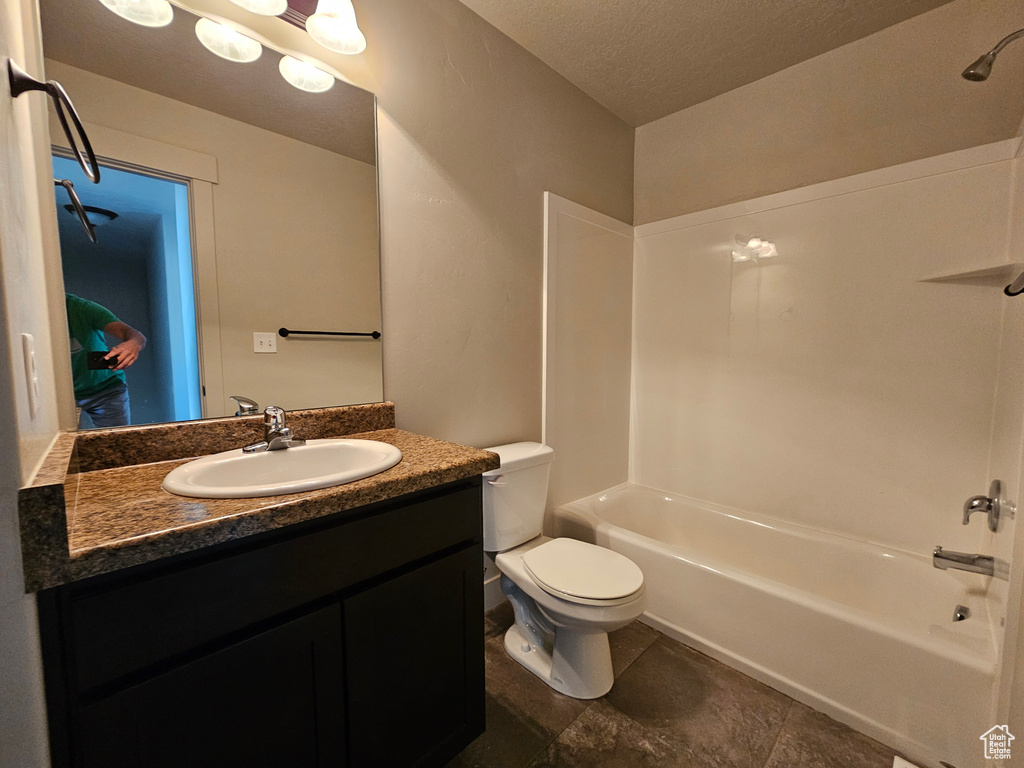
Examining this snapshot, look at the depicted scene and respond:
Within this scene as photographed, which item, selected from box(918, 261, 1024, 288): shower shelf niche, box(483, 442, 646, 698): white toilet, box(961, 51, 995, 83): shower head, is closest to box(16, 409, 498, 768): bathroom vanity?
box(483, 442, 646, 698): white toilet

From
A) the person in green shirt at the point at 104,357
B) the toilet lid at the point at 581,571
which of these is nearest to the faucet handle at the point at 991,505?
the toilet lid at the point at 581,571

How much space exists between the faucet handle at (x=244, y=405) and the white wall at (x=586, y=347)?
1.25 m

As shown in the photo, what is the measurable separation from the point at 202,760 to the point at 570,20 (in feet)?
8.09

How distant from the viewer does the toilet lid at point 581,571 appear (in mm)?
1331

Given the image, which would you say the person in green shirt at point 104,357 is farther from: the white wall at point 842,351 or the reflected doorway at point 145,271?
the white wall at point 842,351

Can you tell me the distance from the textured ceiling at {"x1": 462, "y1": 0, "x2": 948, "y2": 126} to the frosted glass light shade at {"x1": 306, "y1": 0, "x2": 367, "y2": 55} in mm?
600

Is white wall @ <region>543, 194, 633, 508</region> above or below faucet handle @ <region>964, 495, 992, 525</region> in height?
above

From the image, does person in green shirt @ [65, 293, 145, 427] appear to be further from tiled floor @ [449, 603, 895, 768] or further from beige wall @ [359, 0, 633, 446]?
tiled floor @ [449, 603, 895, 768]

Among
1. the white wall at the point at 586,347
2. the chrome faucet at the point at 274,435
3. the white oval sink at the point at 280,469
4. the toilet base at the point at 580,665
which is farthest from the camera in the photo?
the white wall at the point at 586,347

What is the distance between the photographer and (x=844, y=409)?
6.11 ft

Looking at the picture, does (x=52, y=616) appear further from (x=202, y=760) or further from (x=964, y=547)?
(x=964, y=547)

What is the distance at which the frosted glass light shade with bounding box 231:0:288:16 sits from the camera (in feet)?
3.84

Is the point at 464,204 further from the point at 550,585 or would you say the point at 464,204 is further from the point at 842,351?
the point at 842,351

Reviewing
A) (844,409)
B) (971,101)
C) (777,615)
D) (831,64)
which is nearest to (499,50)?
(831,64)
